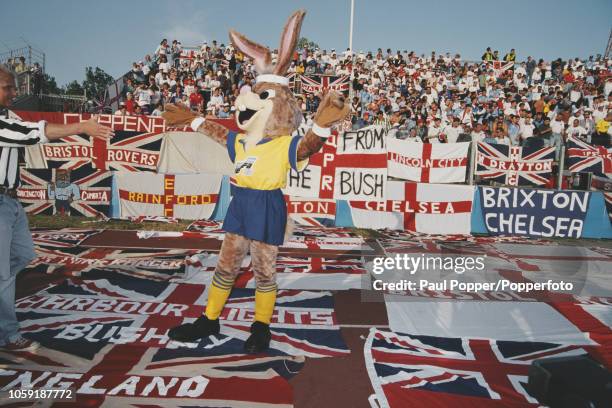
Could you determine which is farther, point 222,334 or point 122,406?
point 222,334

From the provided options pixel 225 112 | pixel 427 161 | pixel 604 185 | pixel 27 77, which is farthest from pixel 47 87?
pixel 604 185

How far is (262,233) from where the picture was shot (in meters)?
3.29

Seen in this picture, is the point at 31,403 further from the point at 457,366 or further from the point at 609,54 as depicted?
the point at 609,54

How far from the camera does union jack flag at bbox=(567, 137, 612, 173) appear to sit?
9633 millimetres

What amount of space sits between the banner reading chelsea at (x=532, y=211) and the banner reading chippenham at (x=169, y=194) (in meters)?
5.72

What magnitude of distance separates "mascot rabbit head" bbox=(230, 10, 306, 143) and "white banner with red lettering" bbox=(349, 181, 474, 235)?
550 centimetres

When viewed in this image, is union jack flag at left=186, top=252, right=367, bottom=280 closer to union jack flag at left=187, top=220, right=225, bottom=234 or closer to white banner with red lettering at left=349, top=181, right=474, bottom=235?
union jack flag at left=187, top=220, right=225, bottom=234

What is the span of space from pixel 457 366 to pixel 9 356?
3.19 metres

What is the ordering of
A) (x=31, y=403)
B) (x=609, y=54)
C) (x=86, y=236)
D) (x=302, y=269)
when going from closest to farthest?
(x=31, y=403), (x=302, y=269), (x=86, y=236), (x=609, y=54)

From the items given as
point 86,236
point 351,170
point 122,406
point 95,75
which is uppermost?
Answer: point 95,75

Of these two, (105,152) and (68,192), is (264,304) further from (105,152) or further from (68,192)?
(68,192)

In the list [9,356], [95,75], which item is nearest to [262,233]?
[9,356]

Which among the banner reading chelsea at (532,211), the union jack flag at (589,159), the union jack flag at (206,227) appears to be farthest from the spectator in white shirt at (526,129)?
the union jack flag at (206,227)

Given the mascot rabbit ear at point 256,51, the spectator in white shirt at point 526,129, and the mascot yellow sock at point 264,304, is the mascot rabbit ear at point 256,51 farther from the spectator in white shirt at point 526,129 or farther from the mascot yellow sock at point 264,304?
the spectator in white shirt at point 526,129
